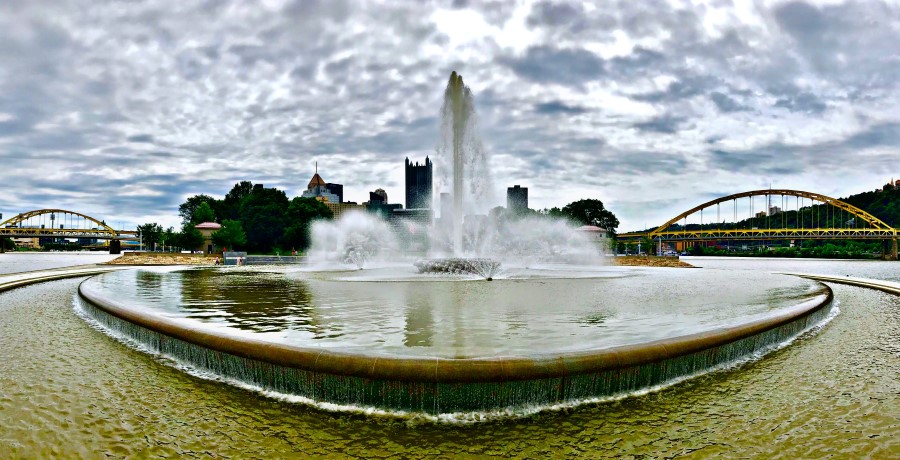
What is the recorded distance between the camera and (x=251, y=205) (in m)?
96.5

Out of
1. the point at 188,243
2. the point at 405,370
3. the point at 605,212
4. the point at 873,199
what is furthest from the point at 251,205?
the point at 873,199

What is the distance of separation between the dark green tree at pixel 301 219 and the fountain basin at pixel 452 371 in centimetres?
7903

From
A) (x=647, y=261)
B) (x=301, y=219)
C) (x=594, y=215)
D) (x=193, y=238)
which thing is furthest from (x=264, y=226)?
(x=594, y=215)

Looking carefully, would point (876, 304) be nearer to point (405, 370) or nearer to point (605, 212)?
point (405, 370)

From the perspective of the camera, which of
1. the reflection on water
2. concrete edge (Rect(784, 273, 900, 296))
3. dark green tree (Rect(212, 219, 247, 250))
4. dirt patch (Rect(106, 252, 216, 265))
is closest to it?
the reflection on water

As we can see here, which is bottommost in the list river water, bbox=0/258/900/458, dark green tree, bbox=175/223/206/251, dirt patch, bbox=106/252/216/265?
river water, bbox=0/258/900/458

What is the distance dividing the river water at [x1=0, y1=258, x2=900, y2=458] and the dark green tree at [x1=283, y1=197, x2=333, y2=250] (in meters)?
77.9

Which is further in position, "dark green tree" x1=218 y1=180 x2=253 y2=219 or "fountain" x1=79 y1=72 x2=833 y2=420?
"dark green tree" x1=218 y1=180 x2=253 y2=219

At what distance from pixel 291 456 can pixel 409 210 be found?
112704mm

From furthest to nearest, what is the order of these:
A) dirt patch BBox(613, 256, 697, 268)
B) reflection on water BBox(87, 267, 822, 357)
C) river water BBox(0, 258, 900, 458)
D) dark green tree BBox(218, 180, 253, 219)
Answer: dark green tree BBox(218, 180, 253, 219), dirt patch BBox(613, 256, 697, 268), reflection on water BBox(87, 267, 822, 357), river water BBox(0, 258, 900, 458)

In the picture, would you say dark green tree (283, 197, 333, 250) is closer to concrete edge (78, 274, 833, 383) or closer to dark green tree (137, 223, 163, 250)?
dark green tree (137, 223, 163, 250)

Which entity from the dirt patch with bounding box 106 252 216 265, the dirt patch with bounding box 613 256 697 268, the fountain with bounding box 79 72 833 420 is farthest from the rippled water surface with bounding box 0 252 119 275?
the dirt patch with bounding box 613 256 697 268

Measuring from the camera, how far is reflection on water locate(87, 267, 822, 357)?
30.1 feet

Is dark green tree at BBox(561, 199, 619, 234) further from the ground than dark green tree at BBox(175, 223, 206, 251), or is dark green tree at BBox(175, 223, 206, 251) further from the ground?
dark green tree at BBox(561, 199, 619, 234)
